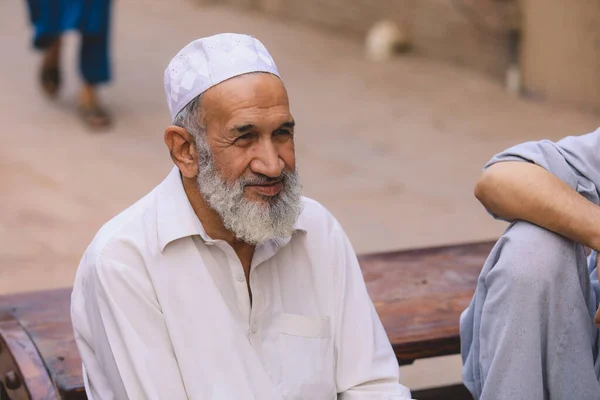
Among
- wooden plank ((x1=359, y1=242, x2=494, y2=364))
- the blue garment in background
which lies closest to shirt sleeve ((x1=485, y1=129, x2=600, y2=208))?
wooden plank ((x1=359, y1=242, x2=494, y2=364))

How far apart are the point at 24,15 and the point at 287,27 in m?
3.09

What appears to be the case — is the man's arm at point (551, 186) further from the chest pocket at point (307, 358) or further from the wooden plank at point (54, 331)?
the wooden plank at point (54, 331)

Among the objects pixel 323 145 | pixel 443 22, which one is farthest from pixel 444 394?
pixel 443 22

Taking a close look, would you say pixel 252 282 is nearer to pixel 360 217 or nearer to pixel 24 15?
pixel 360 217

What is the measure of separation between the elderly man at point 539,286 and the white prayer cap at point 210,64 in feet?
2.62

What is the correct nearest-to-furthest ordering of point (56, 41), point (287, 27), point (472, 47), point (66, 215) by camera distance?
1. point (66, 215)
2. point (56, 41)
3. point (472, 47)
4. point (287, 27)

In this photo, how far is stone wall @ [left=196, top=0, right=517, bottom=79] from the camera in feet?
27.6

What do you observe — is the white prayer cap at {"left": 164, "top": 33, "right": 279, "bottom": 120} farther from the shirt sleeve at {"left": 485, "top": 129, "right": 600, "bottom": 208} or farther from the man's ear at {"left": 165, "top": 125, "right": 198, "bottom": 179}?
the shirt sleeve at {"left": 485, "top": 129, "right": 600, "bottom": 208}

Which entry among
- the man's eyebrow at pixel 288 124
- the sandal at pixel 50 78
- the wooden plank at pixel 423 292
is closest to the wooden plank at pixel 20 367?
the man's eyebrow at pixel 288 124

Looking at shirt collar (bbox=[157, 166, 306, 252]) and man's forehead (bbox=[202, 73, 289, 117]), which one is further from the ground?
man's forehead (bbox=[202, 73, 289, 117])

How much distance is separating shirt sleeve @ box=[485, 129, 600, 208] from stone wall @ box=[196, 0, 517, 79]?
5.54 meters

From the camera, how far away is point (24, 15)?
1152cm

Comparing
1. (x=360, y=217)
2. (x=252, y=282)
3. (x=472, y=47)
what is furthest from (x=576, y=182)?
(x=472, y=47)

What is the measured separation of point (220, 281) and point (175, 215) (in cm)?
20
